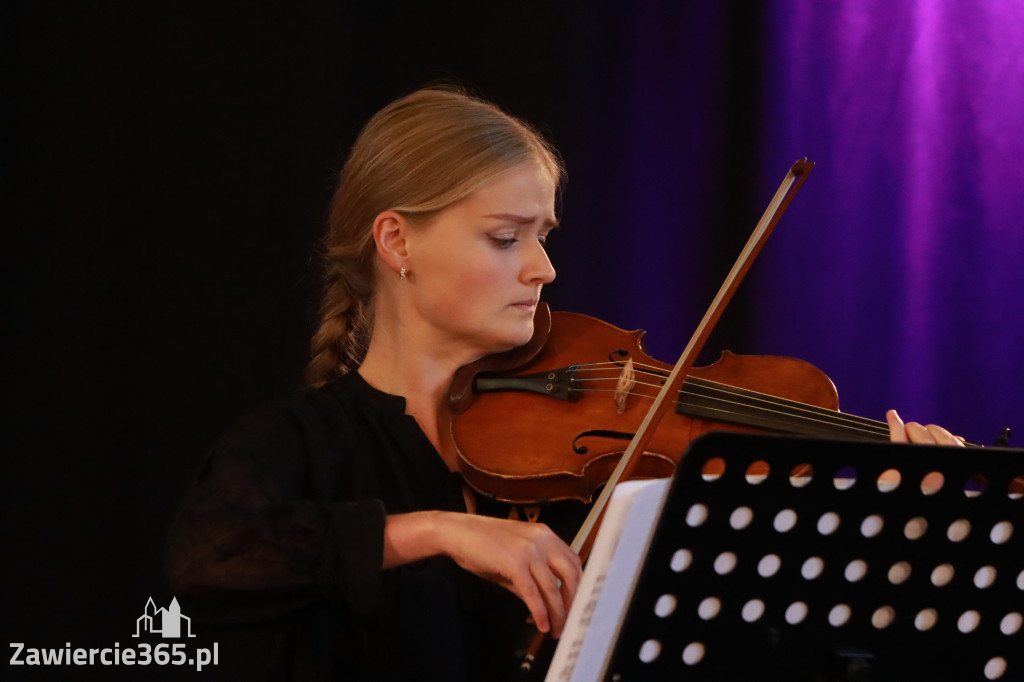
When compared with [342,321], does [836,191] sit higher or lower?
higher

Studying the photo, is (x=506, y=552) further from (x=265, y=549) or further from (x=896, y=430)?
(x=896, y=430)

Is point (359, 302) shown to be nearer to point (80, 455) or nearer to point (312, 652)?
point (312, 652)

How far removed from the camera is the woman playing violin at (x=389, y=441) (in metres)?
1.02

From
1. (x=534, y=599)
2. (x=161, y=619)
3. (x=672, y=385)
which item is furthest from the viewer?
(x=161, y=619)

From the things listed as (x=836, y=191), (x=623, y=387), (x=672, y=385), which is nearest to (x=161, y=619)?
(x=623, y=387)

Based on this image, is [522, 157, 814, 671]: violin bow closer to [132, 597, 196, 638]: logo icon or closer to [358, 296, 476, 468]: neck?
[358, 296, 476, 468]: neck

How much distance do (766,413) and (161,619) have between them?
1201 millimetres

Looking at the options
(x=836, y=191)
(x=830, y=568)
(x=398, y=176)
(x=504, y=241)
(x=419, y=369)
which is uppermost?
(x=836, y=191)

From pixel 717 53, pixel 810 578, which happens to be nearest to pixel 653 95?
pixel 717 53

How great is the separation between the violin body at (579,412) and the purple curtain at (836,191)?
714 millimetres

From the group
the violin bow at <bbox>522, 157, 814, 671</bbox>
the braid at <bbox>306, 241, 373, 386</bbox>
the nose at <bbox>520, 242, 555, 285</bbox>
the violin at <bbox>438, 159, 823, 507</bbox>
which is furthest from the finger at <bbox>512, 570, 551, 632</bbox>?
the braid at <bbox>306, 241, 373, 386</bbox>

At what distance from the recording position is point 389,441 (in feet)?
4.29

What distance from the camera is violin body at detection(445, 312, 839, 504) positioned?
4.04 ft

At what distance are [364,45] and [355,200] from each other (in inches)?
28.0
